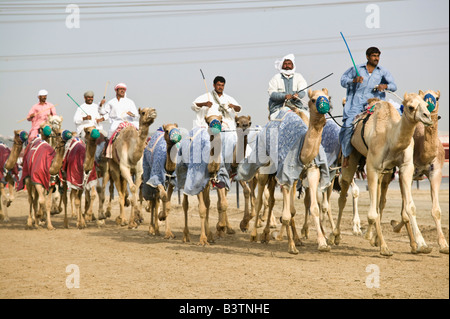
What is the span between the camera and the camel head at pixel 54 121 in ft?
55.3

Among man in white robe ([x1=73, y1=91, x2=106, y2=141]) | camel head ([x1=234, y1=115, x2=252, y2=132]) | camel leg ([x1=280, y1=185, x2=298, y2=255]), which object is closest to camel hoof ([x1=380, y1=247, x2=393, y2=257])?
camel leg ([x1=280, y1=185, x2=298, y2=255])

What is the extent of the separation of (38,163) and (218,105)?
466cm

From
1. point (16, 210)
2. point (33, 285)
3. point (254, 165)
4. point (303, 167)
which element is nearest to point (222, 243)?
point (254, 165)

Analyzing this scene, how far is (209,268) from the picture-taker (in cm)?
987

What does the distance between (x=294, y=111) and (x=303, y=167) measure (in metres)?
1.91

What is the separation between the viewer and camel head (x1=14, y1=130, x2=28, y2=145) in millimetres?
17803

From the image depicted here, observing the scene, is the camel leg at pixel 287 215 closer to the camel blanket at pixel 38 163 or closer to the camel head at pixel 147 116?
the camel head at pixel 147 116

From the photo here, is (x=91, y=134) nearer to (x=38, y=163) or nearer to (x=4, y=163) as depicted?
(x=38, y=163)

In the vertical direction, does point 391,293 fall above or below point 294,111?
below

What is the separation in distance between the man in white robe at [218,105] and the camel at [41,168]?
3.35 m

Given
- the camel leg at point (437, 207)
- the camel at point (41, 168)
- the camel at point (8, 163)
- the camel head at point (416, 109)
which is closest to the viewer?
the camel head at point (416, 109)

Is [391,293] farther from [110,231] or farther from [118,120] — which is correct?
[118,120]

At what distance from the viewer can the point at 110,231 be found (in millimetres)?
15414

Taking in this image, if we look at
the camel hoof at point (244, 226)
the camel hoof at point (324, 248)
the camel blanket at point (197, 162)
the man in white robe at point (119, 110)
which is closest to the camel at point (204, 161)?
the camel blanket at point (197, 162)
